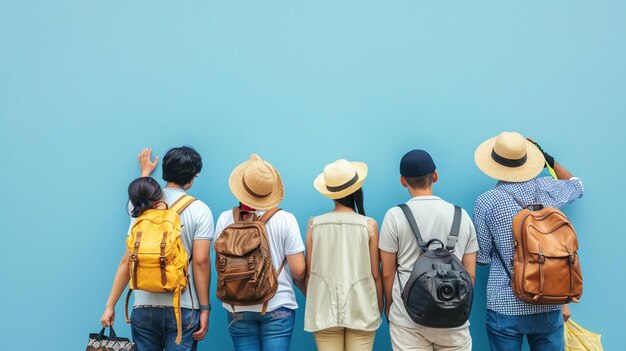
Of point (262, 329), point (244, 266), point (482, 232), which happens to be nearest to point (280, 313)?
point (262, 329)

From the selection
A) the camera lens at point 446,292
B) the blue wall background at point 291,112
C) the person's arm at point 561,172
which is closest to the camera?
the camera lens at point 446,292

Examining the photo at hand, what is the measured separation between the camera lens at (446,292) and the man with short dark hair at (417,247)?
0.90ft

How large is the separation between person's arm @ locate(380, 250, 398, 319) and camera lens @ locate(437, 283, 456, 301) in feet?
1.31

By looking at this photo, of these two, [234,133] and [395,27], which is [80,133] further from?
[395,27]

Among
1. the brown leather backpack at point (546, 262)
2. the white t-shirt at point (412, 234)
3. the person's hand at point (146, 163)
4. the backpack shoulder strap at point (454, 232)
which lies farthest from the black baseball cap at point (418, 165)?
the person's hand at point (146, 163)

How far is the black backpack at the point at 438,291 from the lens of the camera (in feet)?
8.89

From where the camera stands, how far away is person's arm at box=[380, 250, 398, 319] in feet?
9.97

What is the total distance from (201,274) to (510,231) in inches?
71.4

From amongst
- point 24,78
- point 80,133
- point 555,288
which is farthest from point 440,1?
point 24,78

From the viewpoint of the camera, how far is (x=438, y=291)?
270 centimetres

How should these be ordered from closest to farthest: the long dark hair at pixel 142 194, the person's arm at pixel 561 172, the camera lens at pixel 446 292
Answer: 1. the camera lens at pixel 446 292
2. the long dark hair at pixel 142 194
3. the person's arm at pixel 561 172

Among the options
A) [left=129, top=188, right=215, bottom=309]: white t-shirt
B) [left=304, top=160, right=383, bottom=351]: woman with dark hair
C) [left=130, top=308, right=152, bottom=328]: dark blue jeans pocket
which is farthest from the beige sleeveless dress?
[left=130, top=308, right=152, bottom=328]: dark blue jeans pocket

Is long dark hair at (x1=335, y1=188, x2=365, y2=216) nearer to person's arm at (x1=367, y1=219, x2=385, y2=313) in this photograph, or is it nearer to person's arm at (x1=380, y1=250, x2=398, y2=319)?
person's arm at (x1=367, y1=219, x2=385, y2=313)

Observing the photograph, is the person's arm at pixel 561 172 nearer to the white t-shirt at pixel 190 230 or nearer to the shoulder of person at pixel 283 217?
the shoulder of person at pixel 283 217
